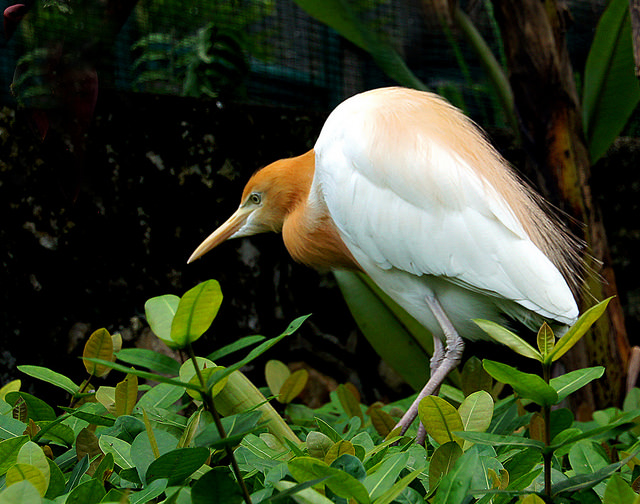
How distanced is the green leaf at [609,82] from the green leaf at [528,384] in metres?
1.21

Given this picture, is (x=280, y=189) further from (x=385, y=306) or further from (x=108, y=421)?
(x=108, y=421)

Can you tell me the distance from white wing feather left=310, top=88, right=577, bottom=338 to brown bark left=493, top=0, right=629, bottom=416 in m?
0.30

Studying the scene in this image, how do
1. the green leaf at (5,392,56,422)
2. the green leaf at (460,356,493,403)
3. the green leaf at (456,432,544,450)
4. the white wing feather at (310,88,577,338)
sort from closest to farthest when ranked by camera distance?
the green leaf at (456,432,544,450) → the green leaf at (5,392,56,422) → the green leaf at (460,356,493,403) → the white wing feather at (310,88,577,338)

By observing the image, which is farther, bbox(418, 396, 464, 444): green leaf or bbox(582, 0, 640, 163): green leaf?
bbox(582, 0, 640, 163): green leaf

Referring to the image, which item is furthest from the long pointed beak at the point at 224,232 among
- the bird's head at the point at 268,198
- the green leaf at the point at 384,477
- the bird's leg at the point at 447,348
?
the green leaf at the point at 384,477

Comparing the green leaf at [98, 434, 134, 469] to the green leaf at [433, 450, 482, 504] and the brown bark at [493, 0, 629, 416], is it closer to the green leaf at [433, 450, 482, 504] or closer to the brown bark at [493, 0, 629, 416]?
the green leaf at [433, 450, 482, 504]

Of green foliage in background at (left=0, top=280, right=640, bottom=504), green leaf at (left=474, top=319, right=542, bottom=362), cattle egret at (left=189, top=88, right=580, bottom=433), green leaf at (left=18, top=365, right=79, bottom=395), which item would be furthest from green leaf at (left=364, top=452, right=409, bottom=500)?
cattle egret at (left=189, top=88, right=580, bottom=433)

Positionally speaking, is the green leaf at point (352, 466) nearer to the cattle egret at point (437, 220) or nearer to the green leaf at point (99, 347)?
the green leaf at point (99, 347)

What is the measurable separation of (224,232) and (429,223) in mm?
513

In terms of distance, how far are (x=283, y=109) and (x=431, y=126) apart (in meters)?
0.60

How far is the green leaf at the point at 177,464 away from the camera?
1.18 ft

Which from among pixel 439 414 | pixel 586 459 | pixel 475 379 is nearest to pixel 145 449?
pixel 439 414

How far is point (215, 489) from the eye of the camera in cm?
32

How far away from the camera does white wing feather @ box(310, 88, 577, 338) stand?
3.35 feet
